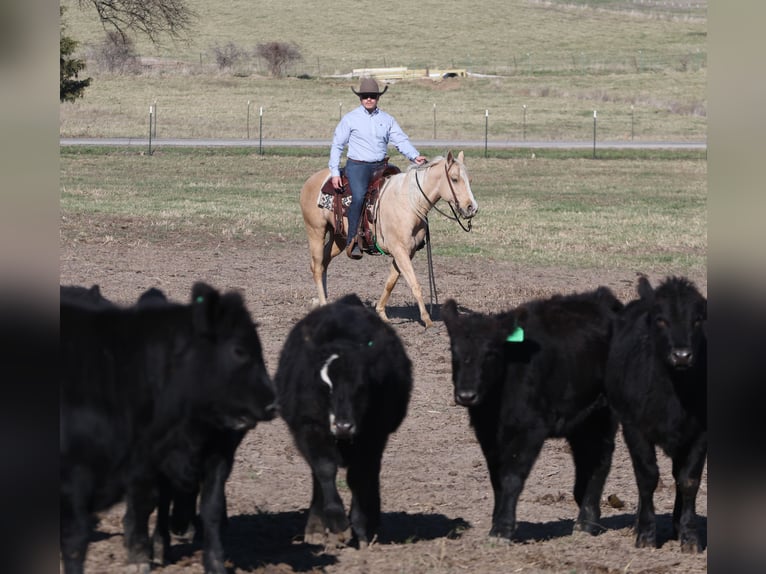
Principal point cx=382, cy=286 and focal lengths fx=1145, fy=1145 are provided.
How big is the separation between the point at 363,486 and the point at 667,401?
6.44 ft

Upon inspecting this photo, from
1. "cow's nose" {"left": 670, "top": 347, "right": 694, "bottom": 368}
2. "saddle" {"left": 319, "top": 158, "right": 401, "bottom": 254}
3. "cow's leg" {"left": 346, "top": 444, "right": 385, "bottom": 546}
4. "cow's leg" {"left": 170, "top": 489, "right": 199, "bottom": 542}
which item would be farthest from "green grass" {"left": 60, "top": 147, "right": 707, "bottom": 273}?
"cow's leg" {"left": 170, "top": 489, "right": 199, "bottom": 542}

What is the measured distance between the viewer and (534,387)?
7.45 metres

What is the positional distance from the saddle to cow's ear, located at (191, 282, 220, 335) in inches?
381

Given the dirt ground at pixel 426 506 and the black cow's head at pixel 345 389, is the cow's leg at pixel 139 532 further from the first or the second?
the black cow's head at pixel 345 389

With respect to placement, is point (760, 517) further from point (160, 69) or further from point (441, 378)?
point (160, 69)

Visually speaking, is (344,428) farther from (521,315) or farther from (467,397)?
(521,315)

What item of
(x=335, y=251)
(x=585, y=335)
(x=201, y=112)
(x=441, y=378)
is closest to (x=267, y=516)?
(x=585, y=335)

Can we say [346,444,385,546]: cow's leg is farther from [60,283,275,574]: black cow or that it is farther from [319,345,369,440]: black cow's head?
[60,283,275,574]: black cow

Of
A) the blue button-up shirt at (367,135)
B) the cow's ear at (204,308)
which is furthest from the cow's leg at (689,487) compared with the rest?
the blue button-up shirt at (367,135)

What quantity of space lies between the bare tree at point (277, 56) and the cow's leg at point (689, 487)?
69.8m

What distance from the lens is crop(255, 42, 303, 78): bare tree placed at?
7681 centimetres

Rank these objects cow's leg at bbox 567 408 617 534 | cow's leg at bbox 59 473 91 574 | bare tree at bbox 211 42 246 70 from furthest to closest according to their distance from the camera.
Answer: bare tree at bbox 211 42 246 70, cow's leg at bbox 567 408 617 534, cow's leg at bbox 59 473 91 574

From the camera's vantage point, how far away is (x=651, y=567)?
6727 mm

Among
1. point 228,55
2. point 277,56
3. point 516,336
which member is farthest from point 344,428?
point 228,55
